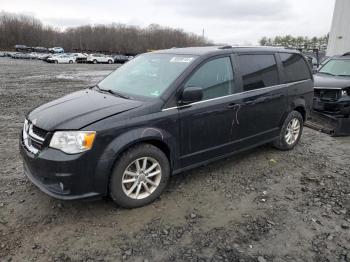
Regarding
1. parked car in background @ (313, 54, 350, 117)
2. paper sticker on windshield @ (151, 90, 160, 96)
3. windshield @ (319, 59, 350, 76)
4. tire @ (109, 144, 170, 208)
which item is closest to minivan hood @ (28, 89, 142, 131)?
paper sticker on windshield @ (151, 90, 160, 96)

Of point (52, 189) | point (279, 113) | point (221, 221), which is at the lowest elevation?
point (221, 221)

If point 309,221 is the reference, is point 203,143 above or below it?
above

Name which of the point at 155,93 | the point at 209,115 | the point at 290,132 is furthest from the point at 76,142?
the point at 290,132

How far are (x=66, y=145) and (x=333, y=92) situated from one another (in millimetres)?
6563

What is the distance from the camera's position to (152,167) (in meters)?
3.93

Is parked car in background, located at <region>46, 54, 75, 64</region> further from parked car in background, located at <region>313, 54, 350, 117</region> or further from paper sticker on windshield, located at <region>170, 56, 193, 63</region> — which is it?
paper sticker on windshield, located at <region>170, 56, 193, 63</region>

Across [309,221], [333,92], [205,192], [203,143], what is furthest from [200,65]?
[333,92]

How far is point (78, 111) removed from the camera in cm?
373

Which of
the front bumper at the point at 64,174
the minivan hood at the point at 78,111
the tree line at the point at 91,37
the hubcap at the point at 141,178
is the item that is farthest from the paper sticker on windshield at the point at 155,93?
the tree line at the point at 91,37

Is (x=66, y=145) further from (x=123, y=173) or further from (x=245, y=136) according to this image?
(x=245, y=136)

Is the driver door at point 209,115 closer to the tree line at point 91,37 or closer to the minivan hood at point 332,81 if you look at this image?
the minivan hood at point 332,81

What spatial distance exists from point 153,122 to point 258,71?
215cm

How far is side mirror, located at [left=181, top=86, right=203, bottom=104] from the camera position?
395 centimetres

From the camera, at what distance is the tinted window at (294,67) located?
18.5 ft
